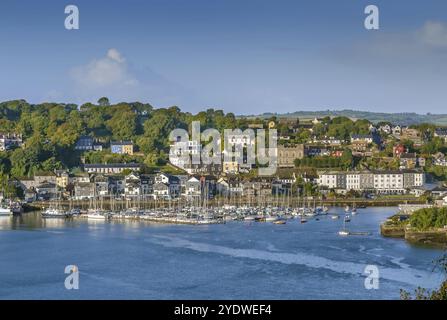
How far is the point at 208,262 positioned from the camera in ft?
27.1

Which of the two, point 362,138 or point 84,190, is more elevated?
point 362,138

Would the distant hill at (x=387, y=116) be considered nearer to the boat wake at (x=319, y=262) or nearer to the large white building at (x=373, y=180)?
the large white building at (x=373, y=180)

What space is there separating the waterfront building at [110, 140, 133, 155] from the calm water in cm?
1000

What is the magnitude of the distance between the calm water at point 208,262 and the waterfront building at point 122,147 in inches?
394

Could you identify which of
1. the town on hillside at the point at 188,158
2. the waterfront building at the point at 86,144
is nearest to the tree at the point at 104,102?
the town on hillside at the point at 188,158

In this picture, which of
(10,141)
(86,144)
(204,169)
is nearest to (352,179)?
(204,169)

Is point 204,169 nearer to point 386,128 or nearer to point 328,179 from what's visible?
point 328,179

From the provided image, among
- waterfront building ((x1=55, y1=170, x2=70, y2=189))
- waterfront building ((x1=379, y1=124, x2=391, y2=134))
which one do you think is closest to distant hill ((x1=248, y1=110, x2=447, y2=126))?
waterfront building ((x1=379, y1=124, x2=391, y2=134))

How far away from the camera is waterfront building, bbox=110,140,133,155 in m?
22.2

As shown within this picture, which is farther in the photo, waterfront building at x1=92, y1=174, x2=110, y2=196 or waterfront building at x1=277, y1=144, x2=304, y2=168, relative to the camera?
waterfront building at x1=277, y1=144, x2=304, y2=168

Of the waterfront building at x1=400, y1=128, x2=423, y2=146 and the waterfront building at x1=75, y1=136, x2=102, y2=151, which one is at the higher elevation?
the waterfront building at x1=400, y1=128, x2=423, y2=146

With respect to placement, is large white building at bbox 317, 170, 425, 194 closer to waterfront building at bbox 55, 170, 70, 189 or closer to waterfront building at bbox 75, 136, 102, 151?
waterfront building at bbox 55, 170, 70, 189

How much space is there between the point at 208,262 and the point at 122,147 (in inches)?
563
